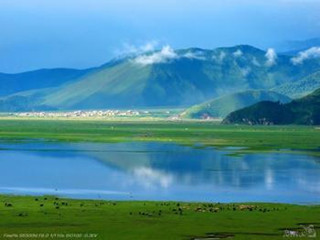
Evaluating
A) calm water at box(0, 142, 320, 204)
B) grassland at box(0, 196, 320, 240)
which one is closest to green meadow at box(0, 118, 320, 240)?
grassland at box(0, 196, 320, 240)

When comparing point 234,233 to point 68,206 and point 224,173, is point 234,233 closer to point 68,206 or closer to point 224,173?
point 68,206

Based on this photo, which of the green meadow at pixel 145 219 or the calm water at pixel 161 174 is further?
the calm water at pixel 161 174

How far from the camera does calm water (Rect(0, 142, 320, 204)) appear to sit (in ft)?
241

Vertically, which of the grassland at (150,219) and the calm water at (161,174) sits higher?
the calm water at (161,174)

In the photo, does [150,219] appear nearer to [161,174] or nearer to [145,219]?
[145,219]

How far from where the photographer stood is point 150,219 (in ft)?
181

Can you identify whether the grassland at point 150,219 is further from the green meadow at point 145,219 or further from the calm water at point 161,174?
the calm water at point 161,174

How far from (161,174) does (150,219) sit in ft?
123

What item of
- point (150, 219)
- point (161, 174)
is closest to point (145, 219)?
point (150, 219)

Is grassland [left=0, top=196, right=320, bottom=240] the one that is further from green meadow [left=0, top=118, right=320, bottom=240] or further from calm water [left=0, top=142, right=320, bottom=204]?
calm water [left=0, top=142, right=320, bottom=204]

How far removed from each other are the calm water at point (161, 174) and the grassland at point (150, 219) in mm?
7162

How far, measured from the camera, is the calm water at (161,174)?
73438 millimetres

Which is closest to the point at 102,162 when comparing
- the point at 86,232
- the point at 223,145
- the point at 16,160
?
the point at 16,160

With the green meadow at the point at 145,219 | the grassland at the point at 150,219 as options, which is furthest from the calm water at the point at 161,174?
the grassland at the point at 150,219
